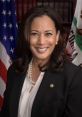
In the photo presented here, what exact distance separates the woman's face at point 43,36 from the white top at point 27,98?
160mm

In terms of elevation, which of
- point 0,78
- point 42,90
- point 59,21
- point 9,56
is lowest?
point 0,78

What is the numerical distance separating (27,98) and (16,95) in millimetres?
109

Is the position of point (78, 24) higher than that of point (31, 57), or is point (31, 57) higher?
point (31, 57)

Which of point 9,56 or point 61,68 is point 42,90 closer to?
point 61,68

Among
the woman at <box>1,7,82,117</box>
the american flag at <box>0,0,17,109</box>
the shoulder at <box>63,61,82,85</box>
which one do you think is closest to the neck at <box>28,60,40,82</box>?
the woman at <box>1,7,82,117</box>

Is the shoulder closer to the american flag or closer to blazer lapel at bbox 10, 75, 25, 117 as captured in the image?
blazer lapel at bbox 10, 75, 25, 117

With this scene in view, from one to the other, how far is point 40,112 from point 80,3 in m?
2.30

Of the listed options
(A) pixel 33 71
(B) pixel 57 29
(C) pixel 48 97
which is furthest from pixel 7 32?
(C) pixel 48 97

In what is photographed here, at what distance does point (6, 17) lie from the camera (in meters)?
4.39

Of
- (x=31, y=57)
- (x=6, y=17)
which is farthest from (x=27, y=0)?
(x=31, y=57)

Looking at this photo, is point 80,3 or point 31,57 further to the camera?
point 80,3

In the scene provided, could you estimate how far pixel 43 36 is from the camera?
2.13 m

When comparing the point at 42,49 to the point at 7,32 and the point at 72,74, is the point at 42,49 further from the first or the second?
the point at 7,32

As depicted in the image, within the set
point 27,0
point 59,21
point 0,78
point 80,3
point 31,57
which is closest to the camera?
point 59,21
